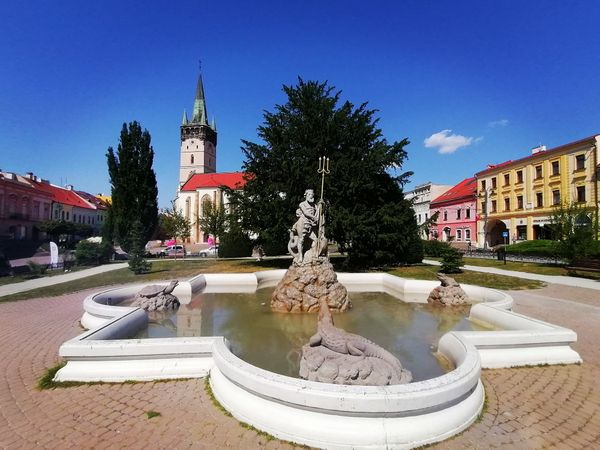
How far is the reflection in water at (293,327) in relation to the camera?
5.63 metres

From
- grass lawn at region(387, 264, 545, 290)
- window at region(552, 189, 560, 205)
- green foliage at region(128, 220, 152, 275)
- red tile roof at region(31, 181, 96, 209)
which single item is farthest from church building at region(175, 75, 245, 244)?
grass lawn at region(387, 264, 545, 290)

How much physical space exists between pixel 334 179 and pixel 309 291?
13.4 meters

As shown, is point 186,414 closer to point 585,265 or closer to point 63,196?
point 585,265

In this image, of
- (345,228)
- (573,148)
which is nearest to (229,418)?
(345,228)

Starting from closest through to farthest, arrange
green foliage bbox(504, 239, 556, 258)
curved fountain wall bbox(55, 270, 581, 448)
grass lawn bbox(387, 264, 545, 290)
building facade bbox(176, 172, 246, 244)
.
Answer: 1. curved fountain wall bbox(55, 270, 581, 448)
2. grass lawn bbox(387, 264, 545, 290)
3. green foliage bbox(504, 239, 556, 258)
4. building facade bbox(176, 172, 246, 244)

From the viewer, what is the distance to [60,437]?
364 centimetres

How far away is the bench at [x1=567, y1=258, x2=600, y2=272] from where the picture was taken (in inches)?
756

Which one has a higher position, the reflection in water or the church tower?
the church tower

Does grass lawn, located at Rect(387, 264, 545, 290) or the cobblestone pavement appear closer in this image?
the cobblestone pavement

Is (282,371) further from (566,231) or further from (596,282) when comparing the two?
(566,231)

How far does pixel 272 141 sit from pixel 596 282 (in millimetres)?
21386

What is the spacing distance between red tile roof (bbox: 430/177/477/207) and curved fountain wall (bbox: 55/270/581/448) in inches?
1872

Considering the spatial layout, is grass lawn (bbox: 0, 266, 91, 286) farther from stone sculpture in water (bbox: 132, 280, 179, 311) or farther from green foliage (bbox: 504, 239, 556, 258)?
green foliage (bbox: 504, 239, 556, 258)

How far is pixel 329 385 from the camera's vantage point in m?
3.65
